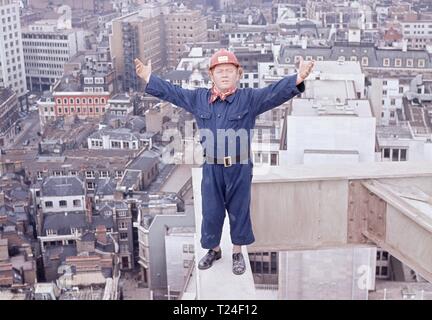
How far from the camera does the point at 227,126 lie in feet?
4.86

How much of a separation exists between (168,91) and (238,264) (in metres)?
0.39

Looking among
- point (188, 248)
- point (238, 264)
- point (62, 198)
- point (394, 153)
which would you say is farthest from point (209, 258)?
point (62, 198)

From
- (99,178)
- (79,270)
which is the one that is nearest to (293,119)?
(79,270)

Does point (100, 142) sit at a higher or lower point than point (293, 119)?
lower

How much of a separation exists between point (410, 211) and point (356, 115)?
16.7ft

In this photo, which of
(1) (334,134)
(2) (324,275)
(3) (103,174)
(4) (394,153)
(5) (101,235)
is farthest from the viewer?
(3) (103,174)

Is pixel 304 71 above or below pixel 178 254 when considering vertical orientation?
above

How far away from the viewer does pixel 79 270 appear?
6547 millimetres

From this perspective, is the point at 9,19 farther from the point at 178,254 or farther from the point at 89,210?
the point at 178,254

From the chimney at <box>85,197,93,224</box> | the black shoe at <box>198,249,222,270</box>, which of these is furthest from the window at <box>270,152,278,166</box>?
the black shoe at <box>198,249,222,270</box>

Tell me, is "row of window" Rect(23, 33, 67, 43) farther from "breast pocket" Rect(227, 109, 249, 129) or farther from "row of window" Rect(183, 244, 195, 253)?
"breast pocket" Rect(227, 109, 249, 129)

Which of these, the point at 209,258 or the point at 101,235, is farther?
the point at 101,235

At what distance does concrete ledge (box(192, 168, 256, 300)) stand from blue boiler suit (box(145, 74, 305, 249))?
0.05 metres
